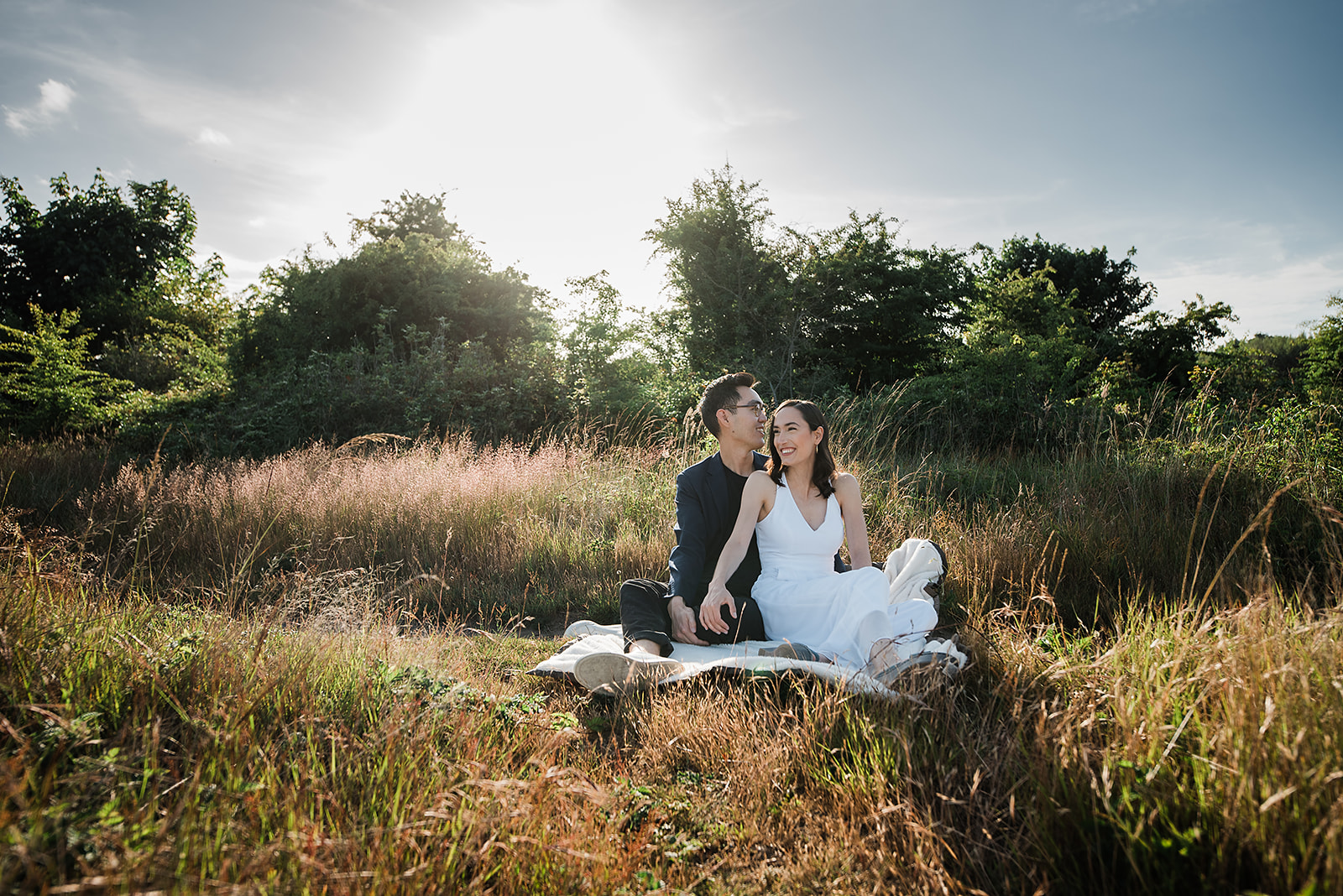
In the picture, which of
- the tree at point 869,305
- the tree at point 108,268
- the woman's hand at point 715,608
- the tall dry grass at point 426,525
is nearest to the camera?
the woman's hand at point 715,608

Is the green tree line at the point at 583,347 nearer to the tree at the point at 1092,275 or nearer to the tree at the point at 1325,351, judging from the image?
the tree at the point at 1325,351

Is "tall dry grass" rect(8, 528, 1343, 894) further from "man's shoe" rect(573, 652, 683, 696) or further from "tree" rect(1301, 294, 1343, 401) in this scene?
"tree" rect(1301, 294, 1343, 401)

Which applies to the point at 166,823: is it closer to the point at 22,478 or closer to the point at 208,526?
the point at 208,526

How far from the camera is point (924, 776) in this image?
2.03 m

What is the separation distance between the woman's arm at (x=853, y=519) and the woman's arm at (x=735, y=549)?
1.31ft

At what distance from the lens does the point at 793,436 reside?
3.61m

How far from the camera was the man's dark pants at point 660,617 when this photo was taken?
3.53 m

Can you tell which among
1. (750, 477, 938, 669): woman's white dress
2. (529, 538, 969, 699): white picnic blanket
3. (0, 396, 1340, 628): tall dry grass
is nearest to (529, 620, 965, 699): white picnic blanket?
(529, 538, 969, 699): white picnic blanket

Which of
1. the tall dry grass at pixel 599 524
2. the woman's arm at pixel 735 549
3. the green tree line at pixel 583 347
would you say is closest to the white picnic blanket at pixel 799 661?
the woman's arm at pixel 735 549

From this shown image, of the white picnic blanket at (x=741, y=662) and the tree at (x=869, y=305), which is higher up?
the tree at (x=869, y=305)

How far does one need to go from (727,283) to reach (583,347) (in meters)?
3.24

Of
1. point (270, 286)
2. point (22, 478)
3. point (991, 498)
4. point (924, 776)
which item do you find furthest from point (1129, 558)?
point (270, 286)

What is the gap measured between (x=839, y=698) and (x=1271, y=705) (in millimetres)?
1271

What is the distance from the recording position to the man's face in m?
3.89
